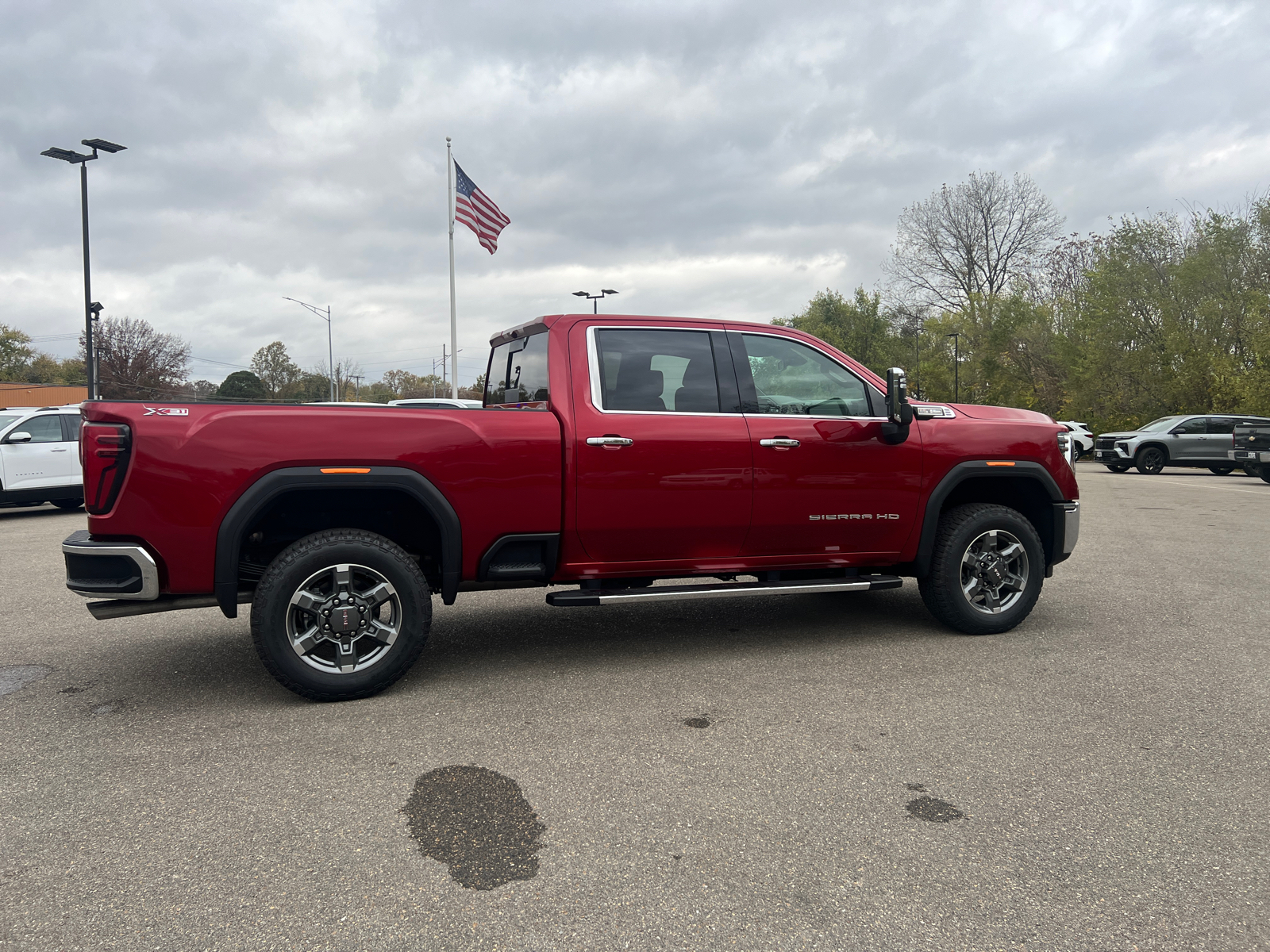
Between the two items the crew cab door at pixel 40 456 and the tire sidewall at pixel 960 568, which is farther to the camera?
the crew cab door at pixel 40 456

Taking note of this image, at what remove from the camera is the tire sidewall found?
5602 millimetres

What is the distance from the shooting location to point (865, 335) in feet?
228

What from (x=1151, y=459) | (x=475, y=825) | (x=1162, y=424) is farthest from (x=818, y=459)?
(x=1162, y=424)

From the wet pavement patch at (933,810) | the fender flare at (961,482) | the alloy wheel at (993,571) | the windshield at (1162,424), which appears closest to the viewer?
the wet pavement patch at (933,810)

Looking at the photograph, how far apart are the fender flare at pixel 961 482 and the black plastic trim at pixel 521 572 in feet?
7.69

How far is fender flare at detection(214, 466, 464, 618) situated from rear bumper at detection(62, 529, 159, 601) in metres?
0.29

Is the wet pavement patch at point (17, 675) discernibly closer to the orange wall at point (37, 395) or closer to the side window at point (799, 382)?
the side window at point (799, 382)

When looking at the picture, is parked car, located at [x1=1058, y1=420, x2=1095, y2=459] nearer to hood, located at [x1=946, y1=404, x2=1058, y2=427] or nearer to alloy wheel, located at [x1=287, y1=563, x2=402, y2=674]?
hood, located at [x1=946, y1=404, x2=1058, y2=427]

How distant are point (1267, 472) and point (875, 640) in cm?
1870

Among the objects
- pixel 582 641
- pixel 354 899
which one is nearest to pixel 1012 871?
pixel 354 899

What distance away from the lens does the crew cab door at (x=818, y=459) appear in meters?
5.18

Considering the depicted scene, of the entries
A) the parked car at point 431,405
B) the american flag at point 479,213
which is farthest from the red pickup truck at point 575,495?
the american flag at point 479,213

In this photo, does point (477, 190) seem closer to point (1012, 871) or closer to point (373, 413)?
point (373, 413)

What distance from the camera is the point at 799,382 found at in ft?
17.8
